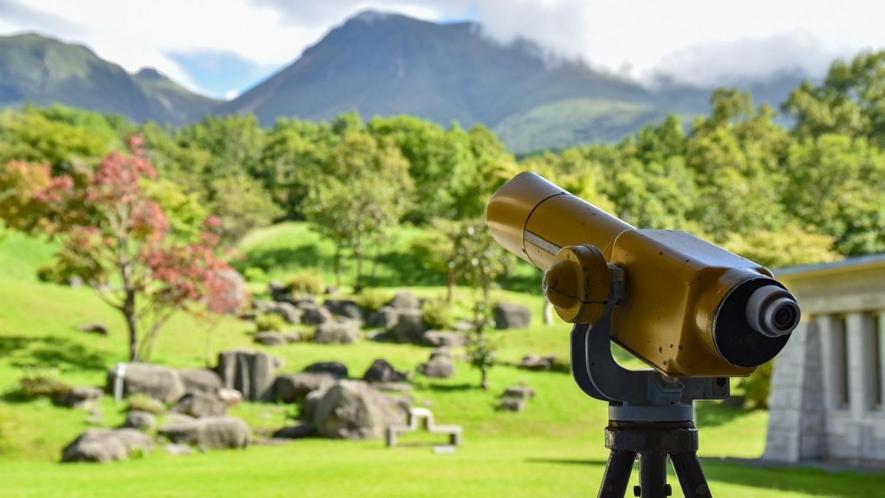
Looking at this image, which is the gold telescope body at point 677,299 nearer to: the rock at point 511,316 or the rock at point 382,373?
the rock at point 382,373

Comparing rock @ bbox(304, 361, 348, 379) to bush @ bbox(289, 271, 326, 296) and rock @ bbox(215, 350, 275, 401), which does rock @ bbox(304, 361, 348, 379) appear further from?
bush @ bbox(289, 271, 326, 296)

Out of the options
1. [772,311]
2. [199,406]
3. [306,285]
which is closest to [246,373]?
[199,406]

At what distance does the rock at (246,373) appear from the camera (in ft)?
65.8

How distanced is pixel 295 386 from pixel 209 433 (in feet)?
13.8

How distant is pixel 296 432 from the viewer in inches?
691

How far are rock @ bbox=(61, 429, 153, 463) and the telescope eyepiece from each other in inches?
525

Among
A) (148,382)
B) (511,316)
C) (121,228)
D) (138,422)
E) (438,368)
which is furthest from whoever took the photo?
(511,316)

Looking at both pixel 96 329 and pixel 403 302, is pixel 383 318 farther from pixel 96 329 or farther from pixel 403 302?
pixel 96 329

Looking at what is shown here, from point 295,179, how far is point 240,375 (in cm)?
3554

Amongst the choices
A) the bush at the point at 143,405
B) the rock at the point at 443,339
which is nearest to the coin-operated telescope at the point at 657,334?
the bush at the point at 143,405

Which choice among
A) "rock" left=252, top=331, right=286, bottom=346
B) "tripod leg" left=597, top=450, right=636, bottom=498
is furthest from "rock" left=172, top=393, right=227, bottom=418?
"tripod leg" left=597, top=450, right=636, bottom=498

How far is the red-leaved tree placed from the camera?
20594 mm

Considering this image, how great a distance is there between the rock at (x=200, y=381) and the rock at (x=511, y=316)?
449 inches

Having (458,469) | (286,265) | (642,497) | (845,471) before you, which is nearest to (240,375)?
(458,469)
